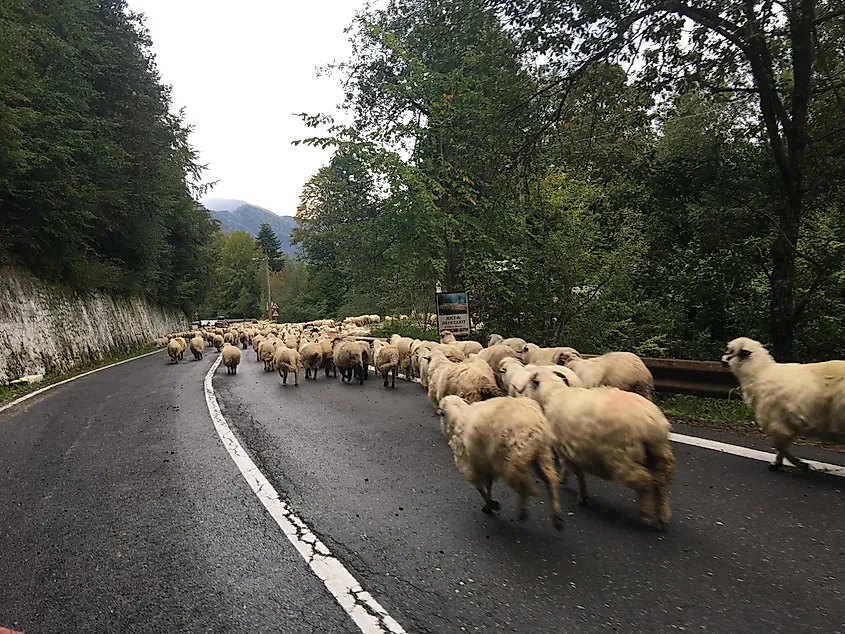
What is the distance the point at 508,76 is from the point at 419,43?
9.19 m

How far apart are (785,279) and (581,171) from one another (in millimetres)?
5664

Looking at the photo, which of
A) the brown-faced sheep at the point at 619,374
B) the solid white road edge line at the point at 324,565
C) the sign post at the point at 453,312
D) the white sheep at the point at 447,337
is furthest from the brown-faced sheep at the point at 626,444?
the sign post at the point at 453,312

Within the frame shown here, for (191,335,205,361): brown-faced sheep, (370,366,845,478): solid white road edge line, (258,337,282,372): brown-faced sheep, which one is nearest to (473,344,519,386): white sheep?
(370,366,845,478): solid white road edge line

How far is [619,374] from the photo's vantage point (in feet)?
21.4

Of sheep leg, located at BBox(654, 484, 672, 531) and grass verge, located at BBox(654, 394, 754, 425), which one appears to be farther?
grass verge, located at BBox(654, 394, 754, 425)

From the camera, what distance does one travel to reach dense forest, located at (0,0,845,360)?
859 cm

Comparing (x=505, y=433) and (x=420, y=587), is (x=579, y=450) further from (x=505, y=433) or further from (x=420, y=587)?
(x=420, y=587)

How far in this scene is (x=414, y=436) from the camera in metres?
7.23

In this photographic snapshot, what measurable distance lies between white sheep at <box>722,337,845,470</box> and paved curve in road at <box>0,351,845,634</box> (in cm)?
39

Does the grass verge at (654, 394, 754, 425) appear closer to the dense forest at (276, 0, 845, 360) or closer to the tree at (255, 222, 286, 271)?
the dense forest at (276, 0, 845, 360)

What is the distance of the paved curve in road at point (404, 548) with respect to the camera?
3.14 m

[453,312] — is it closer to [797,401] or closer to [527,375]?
[527,375]

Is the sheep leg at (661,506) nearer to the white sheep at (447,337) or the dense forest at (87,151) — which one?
the white sheep at (447,337)

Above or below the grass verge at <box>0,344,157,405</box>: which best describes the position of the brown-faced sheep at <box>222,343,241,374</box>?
below
